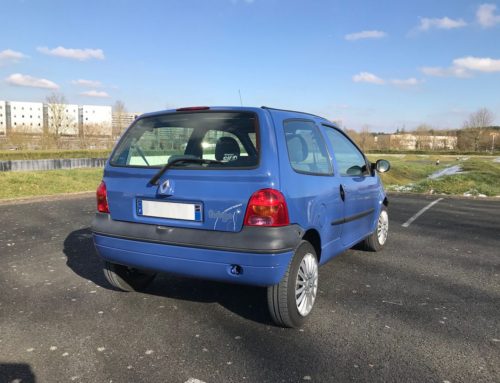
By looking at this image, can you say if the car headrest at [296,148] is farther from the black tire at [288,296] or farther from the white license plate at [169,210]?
the white license plate at [169,210]

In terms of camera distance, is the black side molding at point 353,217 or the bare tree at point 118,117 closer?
the black side molding at point 353,217

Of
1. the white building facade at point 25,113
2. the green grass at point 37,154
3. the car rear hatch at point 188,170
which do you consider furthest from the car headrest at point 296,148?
the white building facade at point 25,113

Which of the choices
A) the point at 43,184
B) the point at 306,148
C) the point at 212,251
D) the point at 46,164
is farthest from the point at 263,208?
the point at 46,164

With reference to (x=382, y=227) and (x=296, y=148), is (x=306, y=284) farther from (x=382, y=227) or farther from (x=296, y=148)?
(x=382, y=227)

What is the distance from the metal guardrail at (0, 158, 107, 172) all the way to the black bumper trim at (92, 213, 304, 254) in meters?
19.2

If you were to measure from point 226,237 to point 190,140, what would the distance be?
42.3 inches

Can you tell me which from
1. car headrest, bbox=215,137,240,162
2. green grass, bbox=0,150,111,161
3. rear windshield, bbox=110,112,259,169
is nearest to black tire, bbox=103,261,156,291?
rear windshield, bbox=110,112,259,169

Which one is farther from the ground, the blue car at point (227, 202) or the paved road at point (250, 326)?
the blue car at point (227, 202)

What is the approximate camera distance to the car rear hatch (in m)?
3.09

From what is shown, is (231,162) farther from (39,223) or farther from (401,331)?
(39,223)

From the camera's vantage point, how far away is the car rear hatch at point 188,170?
Result: 3090 millimetres

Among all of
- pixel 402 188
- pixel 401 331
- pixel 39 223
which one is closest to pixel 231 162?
pixel 401 331

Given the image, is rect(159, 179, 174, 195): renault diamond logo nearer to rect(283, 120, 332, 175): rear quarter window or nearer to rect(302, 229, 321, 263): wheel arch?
rect(283, 120, 332, 175): rear quarter window

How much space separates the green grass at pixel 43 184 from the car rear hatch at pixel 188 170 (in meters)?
10.6
